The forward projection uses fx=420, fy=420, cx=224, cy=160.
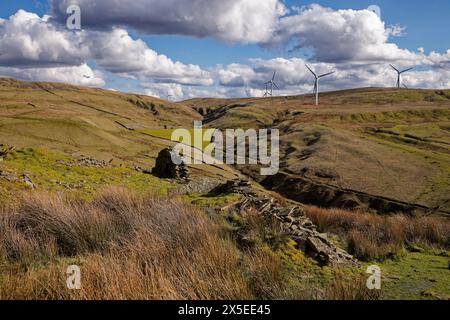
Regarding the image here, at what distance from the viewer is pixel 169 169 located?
95.7 ft

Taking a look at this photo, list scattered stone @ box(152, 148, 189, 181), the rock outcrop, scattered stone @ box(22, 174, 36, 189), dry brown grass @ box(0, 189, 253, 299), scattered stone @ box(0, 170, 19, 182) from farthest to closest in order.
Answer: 1. scattered stone @ box(152, 148, 189, 181)
2. scattered stone @ box(22, 174, 36, 189)
3. scattered stone @ box(0, 170, 19, 182)
4. the rock outcrop
5. dry brown grass @ box(0, 189, 253, 299)

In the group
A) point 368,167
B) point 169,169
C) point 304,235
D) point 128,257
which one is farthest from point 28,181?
point 368,167

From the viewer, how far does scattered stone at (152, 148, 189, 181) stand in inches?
1134

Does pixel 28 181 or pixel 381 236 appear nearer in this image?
pixel 381 236

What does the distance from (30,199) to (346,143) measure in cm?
7049

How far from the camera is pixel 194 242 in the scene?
27.9 feet

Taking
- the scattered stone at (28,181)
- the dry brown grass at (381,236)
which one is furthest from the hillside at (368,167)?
the scattered stone at (28,181)

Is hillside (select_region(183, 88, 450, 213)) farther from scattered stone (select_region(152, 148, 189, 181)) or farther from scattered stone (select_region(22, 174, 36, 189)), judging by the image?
scattered stone (select_region(22, 174, 36, 189))

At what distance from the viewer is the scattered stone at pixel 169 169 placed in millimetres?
28812

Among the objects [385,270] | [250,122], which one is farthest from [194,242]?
[250,122]

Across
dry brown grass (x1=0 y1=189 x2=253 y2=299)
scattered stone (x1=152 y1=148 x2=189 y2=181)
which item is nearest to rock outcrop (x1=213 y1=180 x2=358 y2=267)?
dry brown grass (x1=0 y1=189 x2=253 y2=299)

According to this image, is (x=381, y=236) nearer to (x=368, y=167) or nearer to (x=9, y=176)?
(x=9, y=176)
